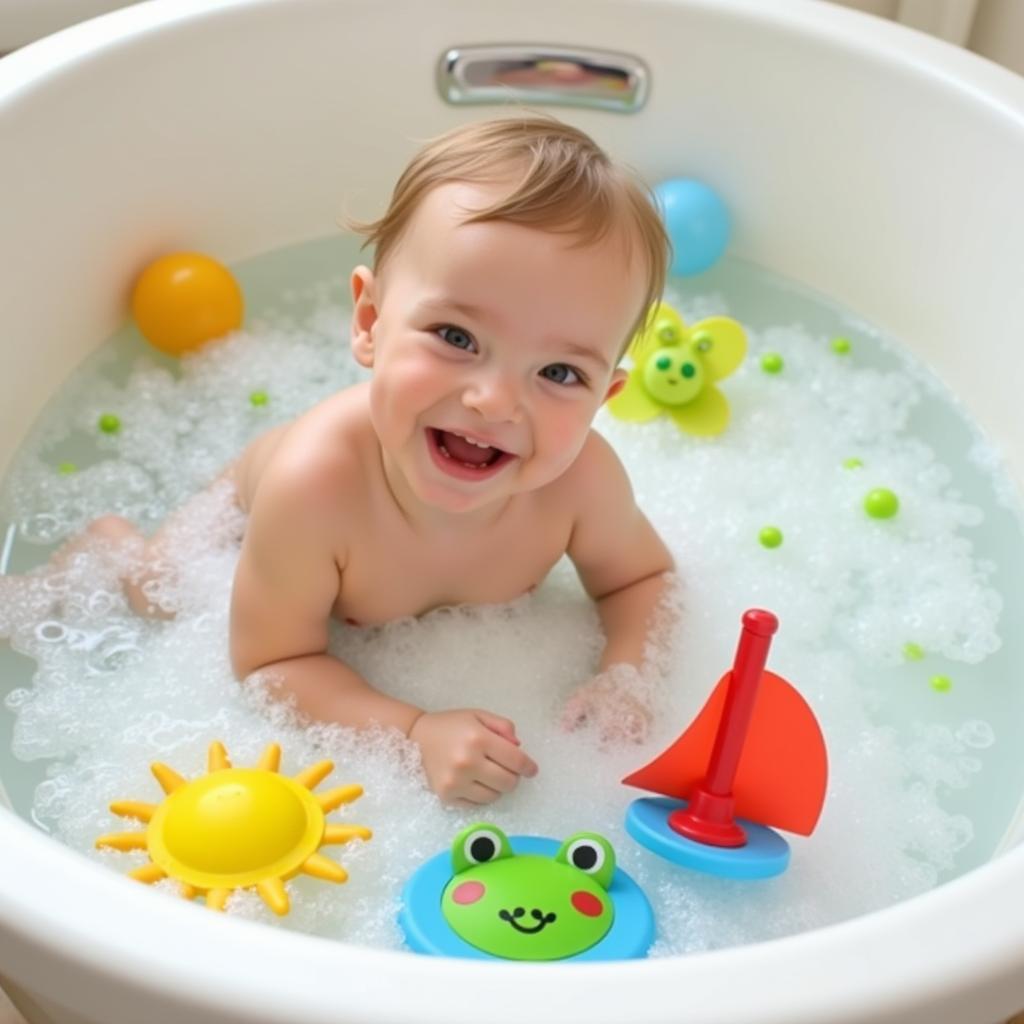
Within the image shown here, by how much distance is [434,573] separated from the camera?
1.13m

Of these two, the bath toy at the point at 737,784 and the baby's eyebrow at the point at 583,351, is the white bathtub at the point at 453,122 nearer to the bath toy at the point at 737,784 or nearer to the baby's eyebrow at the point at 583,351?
the bath toy at the point at 737,784

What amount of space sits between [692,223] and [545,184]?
2.12 feet

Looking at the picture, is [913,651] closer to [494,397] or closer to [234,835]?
[494,397]

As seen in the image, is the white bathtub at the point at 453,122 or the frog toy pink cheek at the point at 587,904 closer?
the frog toy pink cheek at the point at 587,904

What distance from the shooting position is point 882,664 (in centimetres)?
119

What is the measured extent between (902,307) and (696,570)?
443mm

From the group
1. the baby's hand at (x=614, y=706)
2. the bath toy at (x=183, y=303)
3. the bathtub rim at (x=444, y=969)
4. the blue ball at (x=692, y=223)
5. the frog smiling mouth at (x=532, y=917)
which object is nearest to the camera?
the bathtub rim at (x=444, y=969)

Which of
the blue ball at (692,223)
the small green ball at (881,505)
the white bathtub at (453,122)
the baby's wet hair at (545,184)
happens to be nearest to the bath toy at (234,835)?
the baby's wet hair at (545,184)

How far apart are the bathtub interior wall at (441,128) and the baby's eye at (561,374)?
58 cm

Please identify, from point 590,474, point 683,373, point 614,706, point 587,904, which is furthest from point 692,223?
point 587,904

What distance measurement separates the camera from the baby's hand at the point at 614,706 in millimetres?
1093

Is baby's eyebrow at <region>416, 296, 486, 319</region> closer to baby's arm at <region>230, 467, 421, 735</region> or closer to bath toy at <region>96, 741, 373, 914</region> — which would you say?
baby's arm at <region>230, 467, 421, 735</region>

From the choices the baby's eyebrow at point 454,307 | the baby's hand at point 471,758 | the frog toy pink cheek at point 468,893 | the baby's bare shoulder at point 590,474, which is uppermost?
the baby's eyebrow at point 454,307

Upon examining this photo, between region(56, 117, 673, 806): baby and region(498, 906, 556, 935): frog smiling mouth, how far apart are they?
0.16 m
